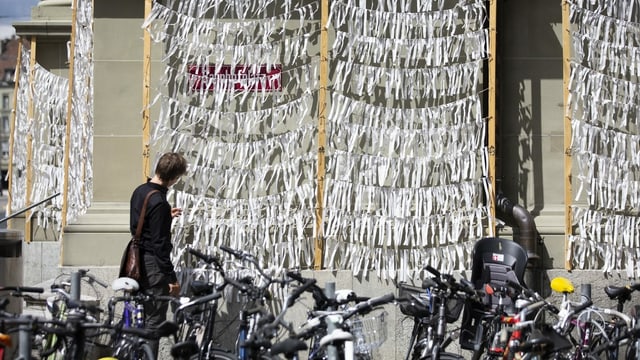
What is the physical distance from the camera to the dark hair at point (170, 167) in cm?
962

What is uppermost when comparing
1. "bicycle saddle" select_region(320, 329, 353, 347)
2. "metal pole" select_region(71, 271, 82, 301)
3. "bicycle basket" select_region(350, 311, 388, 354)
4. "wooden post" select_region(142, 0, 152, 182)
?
"wooden post" select_region(142, 0, 152, 182)

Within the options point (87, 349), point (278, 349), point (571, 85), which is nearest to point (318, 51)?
point (571, 85)

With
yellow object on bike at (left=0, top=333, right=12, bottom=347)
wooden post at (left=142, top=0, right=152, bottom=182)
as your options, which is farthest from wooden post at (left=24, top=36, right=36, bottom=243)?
yellow object on bike at (left=0, top=333, right=12, bottom=347)

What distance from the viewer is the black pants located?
961 centimetres

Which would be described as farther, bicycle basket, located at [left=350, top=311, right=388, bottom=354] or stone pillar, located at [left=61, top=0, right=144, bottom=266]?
stone pillar, located at [left=61, top=0, right=144, bottom=266]

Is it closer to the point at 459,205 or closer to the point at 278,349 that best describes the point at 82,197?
the point at 459,205

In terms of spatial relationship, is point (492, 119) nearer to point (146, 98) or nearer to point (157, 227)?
point (146, 98)

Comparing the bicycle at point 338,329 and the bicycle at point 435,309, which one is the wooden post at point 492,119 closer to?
the bicycle at point 435,309

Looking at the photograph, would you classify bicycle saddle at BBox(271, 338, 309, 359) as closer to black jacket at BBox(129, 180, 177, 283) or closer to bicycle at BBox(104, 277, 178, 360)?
bicycle at BBox(104, 277, 178, 360)

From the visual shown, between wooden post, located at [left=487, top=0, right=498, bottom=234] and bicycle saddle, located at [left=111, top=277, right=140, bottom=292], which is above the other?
wooden post, located at [left=487, top=0, right=498, bottom=234]

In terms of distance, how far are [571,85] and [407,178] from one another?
2020 millimetres

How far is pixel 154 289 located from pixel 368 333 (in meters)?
2.36

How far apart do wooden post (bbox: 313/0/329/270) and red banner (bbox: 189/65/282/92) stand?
48cm

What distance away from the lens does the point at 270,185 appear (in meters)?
11.6
